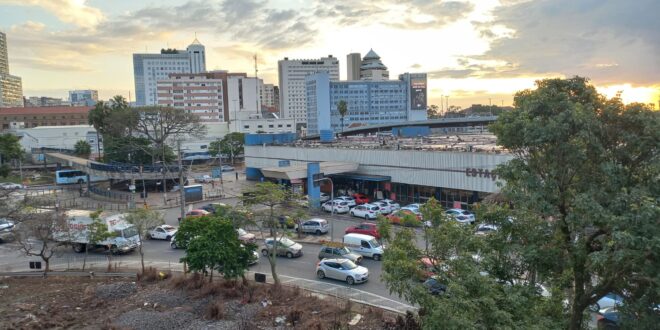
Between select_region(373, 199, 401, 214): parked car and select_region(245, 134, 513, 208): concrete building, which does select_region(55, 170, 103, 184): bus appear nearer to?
select_region(245, 134, 513, 208): concrete building

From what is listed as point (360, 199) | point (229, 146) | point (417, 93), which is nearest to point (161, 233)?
point (360, 199)

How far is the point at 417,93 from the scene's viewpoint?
165 m

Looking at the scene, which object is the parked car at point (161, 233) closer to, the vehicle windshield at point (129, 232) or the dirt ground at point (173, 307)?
the vehicle windshield at point (129, 232)

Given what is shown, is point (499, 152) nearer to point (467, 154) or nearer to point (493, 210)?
point (467, 154)

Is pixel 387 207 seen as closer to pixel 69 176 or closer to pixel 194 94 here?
pixel 69 176

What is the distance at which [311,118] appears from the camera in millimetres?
161250

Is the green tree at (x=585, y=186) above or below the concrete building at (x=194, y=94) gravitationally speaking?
below

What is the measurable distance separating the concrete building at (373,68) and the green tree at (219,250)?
6829 inches

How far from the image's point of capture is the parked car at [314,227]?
34.8 m

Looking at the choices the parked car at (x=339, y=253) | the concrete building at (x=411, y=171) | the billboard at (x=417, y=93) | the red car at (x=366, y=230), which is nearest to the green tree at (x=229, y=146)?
the concrete building at (x=411, y=171)

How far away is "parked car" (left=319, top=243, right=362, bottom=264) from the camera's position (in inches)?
1016

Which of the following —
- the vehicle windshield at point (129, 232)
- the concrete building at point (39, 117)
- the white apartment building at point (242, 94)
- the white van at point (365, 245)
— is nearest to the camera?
the white van at point (365, 245)

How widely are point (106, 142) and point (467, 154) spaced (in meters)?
56.7

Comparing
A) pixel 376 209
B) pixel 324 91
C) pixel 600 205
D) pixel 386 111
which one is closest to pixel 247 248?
pixel 600 205
